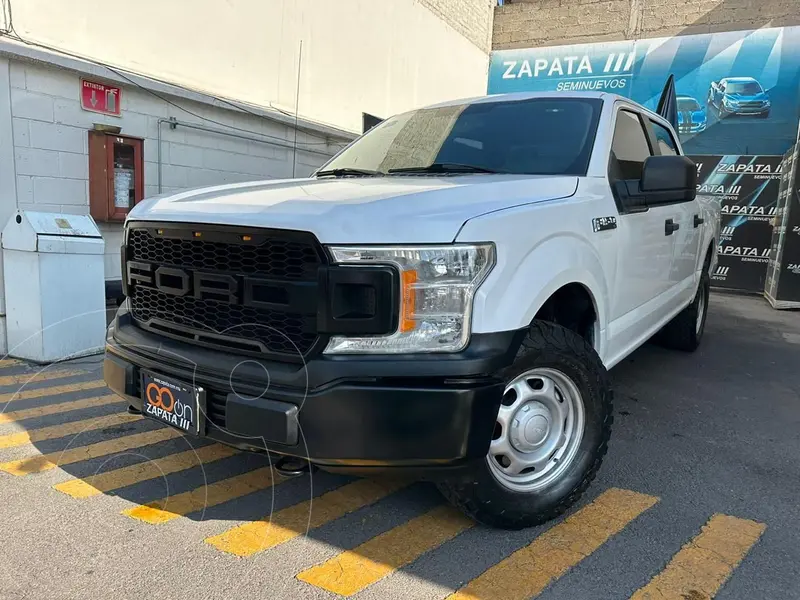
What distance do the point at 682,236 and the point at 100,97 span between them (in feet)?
18.5

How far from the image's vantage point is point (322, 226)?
206 centimetres

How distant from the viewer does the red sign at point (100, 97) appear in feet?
20.0

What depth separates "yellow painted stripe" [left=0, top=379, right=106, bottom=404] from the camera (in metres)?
4.27

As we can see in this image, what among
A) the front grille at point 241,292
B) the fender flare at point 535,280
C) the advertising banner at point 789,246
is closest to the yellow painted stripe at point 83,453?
the front grille at point 241,292

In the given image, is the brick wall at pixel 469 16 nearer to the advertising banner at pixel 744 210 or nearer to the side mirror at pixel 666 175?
the advertising banner at pixel 744 210

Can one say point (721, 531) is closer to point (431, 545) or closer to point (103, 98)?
point (431, 545)

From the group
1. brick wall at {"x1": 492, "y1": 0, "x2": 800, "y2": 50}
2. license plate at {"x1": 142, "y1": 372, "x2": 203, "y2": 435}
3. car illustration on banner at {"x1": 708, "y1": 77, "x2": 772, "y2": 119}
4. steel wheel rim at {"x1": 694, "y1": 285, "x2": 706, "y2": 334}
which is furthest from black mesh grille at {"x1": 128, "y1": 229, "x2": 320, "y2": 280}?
brick wall at {"x1": 492, "y1": 0, "x2": 800, "y2": 50}

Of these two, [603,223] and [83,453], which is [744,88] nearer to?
[603,223]

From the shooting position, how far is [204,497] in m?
2.82

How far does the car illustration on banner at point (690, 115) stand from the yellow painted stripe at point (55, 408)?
13.2 m

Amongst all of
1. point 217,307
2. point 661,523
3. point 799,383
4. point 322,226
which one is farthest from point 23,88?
point 799,383

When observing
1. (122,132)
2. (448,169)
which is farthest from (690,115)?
(448,169)

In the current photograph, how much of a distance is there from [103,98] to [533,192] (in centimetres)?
545

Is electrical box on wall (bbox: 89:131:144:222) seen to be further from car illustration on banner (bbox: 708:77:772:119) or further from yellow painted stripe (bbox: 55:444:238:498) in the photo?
car illustration on banner (bbox: 708:77:772:119)
